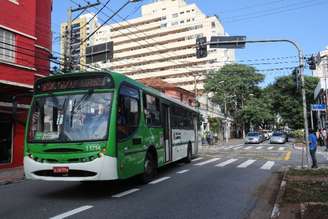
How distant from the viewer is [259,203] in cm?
862

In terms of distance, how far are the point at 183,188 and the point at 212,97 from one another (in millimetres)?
54816

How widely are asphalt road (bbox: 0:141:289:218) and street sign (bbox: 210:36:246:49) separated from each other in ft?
19.6

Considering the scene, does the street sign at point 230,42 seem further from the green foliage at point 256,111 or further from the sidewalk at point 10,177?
the green foliage at point 256,111

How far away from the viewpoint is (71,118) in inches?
350

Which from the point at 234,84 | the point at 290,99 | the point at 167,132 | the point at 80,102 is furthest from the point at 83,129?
the point at 290,99

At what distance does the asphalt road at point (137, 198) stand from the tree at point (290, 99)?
177 ft

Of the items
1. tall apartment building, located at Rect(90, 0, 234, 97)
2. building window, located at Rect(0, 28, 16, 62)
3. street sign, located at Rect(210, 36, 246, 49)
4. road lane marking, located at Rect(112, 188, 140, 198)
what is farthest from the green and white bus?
tall apartment building, located at Rect(90, 0, 234, 97)

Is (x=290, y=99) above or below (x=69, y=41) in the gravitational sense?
above

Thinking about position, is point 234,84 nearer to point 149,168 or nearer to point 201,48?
point 201,48

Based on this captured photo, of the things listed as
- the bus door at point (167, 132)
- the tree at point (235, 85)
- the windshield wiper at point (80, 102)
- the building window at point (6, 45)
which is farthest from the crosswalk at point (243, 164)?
the tree at point (235, 85)

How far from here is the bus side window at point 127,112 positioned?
9.25 meters

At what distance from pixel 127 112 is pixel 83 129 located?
1437 mm

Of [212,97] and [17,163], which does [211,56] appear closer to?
[212,97]

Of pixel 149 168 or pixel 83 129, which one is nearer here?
pixel 83 129
